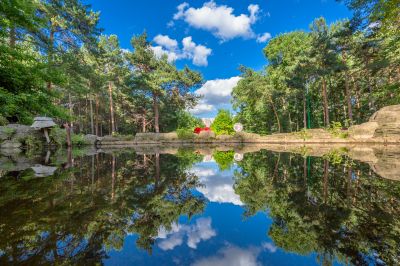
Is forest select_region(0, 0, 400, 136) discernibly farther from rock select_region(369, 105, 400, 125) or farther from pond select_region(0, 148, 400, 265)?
pond select_region(0, 148, 400, 265)

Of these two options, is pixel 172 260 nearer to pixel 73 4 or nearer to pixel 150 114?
pixel 73 4

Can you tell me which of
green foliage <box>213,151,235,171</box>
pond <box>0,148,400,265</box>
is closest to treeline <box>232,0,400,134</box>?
green foliage <box>213,151,235,171</box>

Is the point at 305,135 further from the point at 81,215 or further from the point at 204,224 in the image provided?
the point at 81,215

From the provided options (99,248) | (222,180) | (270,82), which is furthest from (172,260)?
(270,82)

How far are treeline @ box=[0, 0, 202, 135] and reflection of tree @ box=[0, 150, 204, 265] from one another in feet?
13.3

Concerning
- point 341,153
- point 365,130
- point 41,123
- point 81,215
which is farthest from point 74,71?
point 365,130

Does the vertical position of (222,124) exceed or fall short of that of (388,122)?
it exceeds it

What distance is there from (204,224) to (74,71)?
62.0 feet

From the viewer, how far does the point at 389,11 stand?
7.72m

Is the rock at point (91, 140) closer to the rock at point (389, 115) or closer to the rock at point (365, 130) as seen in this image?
the rock at point (365, 130)

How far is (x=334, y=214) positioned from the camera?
83.0 inches

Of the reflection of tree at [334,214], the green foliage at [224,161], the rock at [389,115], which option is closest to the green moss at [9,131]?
the green foliage at [224,161]

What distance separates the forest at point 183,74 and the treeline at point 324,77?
0.40ft

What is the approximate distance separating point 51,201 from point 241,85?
31245mm
